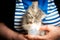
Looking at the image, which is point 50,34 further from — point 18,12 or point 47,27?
point 18,12

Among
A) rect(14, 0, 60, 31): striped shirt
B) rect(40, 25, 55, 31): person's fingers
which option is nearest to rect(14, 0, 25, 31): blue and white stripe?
rect(14, 0, 60, 31): striped shirt

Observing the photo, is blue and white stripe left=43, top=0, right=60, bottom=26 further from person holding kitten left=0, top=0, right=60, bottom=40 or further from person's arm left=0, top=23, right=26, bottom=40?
person's arm left=0, top=23, right=26, bottom=40

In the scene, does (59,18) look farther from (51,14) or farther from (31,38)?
(31,38)

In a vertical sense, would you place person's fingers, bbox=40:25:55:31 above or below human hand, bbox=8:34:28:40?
above

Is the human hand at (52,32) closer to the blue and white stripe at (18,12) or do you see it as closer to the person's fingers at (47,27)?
the person's fingers at (47,27)

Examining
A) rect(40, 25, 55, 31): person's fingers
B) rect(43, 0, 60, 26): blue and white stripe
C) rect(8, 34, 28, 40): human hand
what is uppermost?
rect(43, 0, 60, 26): blue and white stripe

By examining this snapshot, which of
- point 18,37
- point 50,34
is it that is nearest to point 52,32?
point 50,34

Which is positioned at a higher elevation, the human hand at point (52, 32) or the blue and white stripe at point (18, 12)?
the blue and white stripe at point (18, 12)

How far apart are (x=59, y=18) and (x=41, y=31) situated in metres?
0.10

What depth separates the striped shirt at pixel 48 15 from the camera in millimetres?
565

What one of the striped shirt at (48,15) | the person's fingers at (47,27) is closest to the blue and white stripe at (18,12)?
the striped shirt at (48,15)

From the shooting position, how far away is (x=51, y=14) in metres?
0.59

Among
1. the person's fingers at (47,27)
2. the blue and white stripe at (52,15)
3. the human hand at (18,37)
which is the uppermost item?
the blue and white stripe at (52,15)

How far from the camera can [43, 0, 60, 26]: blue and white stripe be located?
1.91 feet
